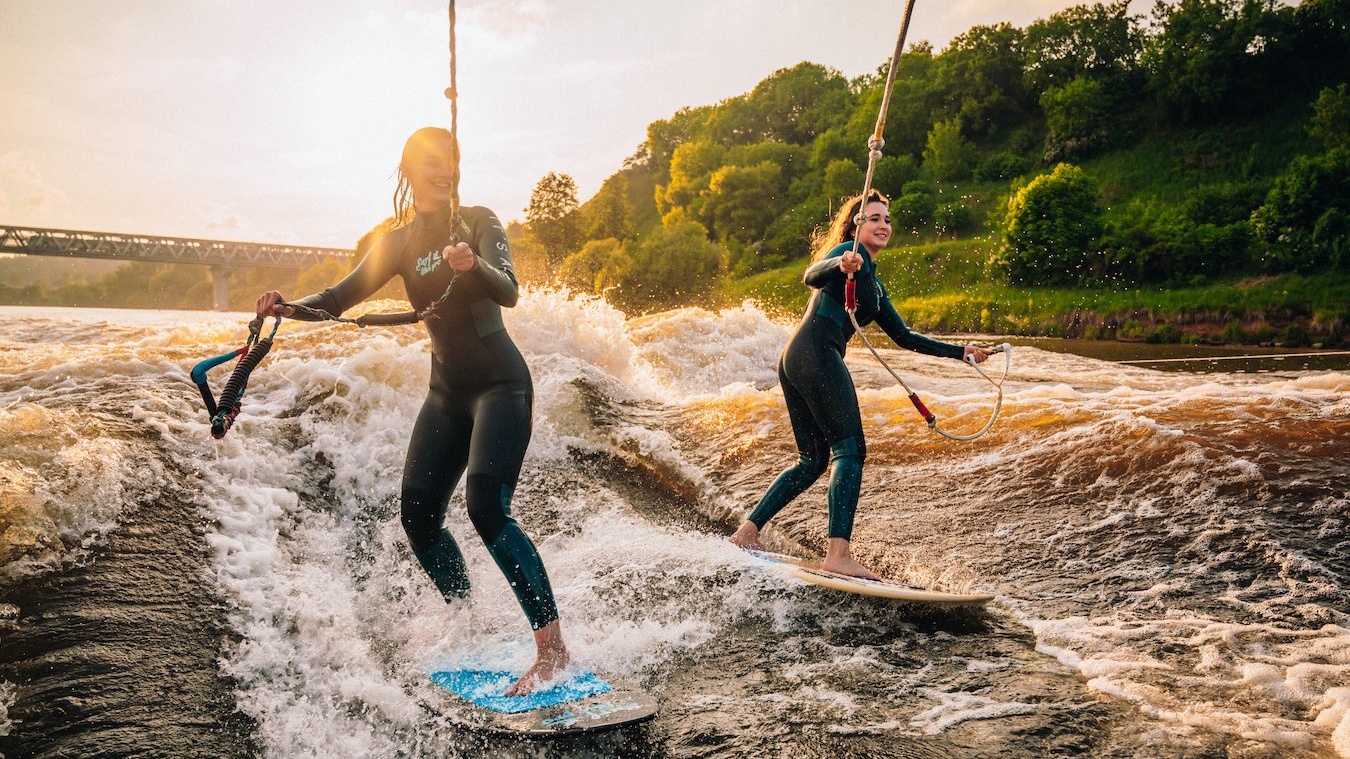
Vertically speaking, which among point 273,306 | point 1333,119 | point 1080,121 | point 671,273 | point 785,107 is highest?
point 785,107

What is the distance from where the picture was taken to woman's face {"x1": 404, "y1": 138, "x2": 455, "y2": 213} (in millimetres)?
4473

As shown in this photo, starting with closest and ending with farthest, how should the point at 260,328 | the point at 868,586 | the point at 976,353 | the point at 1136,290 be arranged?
the point at 260,328 → the point at 868,586 → the point at 976,353 → the point at 1136,290

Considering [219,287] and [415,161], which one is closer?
[415,161]

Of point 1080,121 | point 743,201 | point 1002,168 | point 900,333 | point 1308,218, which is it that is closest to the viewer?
point 900,333

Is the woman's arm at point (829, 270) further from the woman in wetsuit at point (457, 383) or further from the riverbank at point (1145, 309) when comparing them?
the riverbank at point (1145, 309)

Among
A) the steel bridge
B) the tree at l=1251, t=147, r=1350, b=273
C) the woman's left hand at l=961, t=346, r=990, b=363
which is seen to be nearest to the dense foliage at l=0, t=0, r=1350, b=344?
the tree at l=1251, t=147, r=1350, b=273

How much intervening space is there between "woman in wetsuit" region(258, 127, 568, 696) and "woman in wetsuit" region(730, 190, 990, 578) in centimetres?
218

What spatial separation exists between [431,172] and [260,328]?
124 centimetres

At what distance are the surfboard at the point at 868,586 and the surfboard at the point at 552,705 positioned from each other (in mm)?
1750

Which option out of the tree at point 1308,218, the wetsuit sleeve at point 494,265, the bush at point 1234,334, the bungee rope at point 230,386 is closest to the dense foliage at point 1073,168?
the tree at point 1308,218

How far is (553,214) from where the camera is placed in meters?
68.1

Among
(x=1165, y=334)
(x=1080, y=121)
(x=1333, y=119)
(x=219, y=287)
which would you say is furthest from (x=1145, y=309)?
(x=219, y=287)

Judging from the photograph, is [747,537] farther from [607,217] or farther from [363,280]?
[607,217]

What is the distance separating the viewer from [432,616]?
515 centimetres
